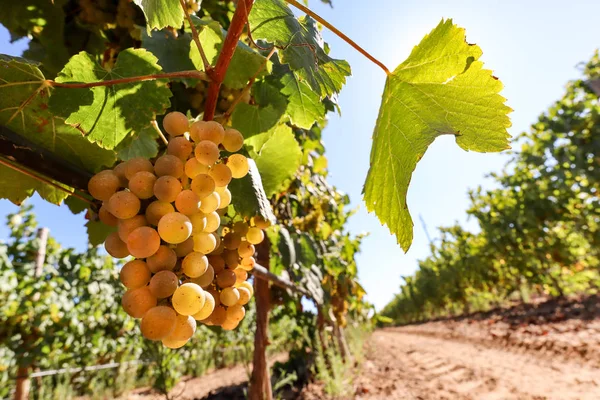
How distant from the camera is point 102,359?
32.7 feet

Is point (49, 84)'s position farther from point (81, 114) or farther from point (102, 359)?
point (102, 359)

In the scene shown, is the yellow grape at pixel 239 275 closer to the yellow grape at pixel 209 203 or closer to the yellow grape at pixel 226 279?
the yellow grape at pixel 226 279

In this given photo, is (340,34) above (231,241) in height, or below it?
above

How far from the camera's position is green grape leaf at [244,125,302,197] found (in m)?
1.28

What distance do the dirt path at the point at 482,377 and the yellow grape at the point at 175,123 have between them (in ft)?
18.5

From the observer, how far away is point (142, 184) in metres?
0.70

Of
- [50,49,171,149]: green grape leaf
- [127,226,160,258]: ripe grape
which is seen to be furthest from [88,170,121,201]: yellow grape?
[50,49,171,149]: green grape leaf

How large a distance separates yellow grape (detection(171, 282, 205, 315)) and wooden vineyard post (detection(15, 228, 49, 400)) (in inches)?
295

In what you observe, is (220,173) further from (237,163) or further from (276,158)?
(276,158)

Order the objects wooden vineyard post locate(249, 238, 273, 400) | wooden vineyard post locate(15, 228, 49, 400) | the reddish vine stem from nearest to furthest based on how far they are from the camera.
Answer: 1. the reddish vine stem
2. wooden vineyard post locate(249, 238, 273, 400)
3. wooden vineyard post locate(15, 228, 49, 400)

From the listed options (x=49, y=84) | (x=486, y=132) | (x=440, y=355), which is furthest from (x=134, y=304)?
(x=440, y=355)

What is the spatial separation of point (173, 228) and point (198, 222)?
0.10 metres

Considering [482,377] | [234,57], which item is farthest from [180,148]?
[482,377]

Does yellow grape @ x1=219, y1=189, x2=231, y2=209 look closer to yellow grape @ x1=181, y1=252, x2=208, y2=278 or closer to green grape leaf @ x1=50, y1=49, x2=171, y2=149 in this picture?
yellow grape @ x1=181, y1=252, x2=208, y2=278
